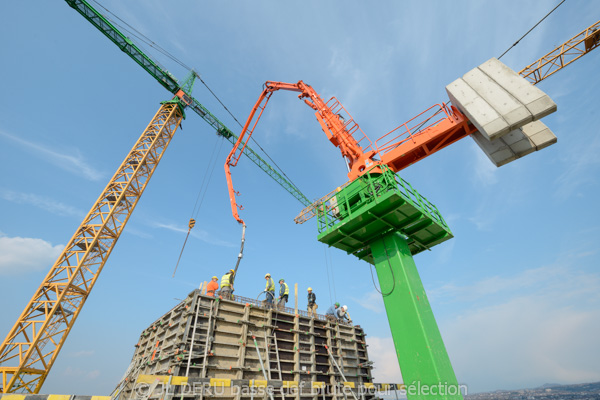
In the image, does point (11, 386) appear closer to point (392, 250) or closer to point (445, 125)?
point (392, 250)

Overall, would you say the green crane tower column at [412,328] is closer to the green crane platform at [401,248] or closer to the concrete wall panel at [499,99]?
the green crane platform at [401,248]

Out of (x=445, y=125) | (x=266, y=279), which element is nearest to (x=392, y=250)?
(x=445, y=125)

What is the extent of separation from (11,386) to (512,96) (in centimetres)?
2958

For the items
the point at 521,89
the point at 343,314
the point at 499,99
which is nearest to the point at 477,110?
the point at 499,99

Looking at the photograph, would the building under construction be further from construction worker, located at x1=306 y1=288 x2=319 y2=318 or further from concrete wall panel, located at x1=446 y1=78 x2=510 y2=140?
concrete wall panel, located at x1=446 y1=78 x2=510 y2=140

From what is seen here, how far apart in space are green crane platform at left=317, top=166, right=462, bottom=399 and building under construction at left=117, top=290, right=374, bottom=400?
16.0ft

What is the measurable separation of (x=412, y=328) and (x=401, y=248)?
2619 mm

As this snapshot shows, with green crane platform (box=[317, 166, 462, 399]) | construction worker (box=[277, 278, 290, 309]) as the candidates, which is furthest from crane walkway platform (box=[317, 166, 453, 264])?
construction worker (box=[277, 278, 290, 309])

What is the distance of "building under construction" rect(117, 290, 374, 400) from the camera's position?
8977 millimetres

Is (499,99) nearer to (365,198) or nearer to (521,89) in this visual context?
(521,89)

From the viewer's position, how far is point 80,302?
65.8ft

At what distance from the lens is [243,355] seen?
10094 mm

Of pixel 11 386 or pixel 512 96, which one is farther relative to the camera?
pixel 11 386

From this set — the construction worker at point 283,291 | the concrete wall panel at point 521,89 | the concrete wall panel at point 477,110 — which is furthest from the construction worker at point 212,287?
the concrete wall panel at point 521,89
